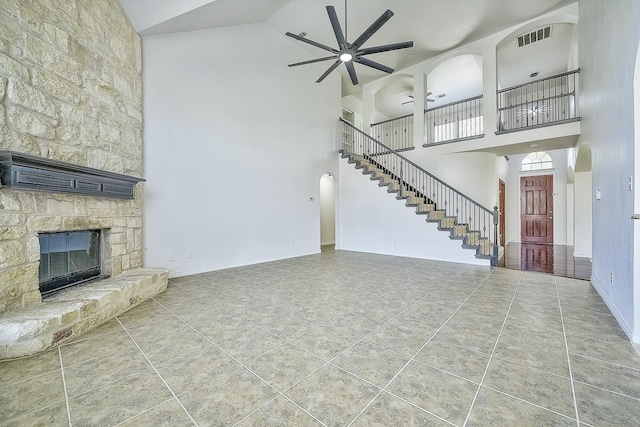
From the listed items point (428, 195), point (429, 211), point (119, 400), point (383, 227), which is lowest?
point (119, 400)

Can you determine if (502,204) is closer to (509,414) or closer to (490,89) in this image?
(490,89)

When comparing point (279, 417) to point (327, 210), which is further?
point (327, 210)

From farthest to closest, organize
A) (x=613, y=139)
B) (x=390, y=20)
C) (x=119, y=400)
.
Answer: (x=390, y=20)
(x=613, y=139)
(x=119, y=400)

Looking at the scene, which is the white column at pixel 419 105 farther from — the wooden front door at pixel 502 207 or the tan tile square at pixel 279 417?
the tan tile square at pixel 279 417

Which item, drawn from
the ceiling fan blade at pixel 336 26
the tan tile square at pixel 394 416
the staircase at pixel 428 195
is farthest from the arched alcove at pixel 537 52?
the tan tile square at pixel 394 416

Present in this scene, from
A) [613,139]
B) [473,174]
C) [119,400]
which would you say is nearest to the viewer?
[119,400]

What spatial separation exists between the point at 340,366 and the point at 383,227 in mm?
5153

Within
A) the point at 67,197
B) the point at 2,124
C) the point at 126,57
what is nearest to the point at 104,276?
the point at 67,197

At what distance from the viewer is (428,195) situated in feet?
23.9

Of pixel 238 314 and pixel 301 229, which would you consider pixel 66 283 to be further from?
pixel 301 229

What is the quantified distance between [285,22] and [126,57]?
11.2 feet

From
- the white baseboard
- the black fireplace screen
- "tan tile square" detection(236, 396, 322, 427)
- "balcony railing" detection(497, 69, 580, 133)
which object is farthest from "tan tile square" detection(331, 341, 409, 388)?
"balcony railing" detection(497, 69, 580, 133)

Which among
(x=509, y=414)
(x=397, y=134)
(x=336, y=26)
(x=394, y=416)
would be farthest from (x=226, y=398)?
(x=397, y=134)

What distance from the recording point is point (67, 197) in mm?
2863
